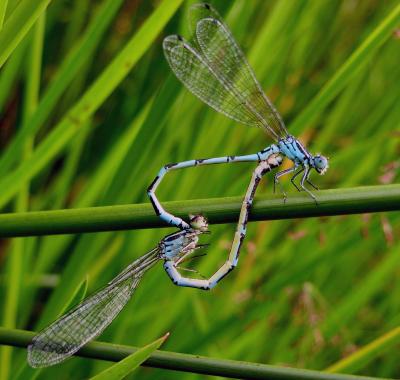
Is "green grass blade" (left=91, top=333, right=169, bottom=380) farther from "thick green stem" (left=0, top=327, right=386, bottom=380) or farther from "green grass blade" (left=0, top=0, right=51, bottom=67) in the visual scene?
"green grass blade" (left=0, top=0, right=51, bottom=67)

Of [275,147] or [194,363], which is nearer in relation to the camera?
[194,363]

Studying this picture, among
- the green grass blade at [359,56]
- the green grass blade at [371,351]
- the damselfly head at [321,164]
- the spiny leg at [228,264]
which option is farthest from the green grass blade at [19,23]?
the green grass blade at [371,351]

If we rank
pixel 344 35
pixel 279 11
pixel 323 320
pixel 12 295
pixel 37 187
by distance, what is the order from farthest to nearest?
pixel 344 35 → pixel 37 187 → pixel 323 320 → pixel 279 11 → pixel 12 295

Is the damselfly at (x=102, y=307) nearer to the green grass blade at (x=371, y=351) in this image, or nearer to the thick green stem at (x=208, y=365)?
the thick green stem at (x=208, y=365)

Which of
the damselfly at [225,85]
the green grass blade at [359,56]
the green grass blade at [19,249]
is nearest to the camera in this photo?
the green grass blade at [359,56]

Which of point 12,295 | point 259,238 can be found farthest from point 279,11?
point 12,295

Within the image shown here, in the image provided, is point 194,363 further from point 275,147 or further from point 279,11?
point 279,11

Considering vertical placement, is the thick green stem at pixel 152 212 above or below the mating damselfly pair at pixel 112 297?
above

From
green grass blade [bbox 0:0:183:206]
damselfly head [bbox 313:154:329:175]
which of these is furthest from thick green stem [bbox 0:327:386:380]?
damselfly head [bbox 313:154:329:175]
